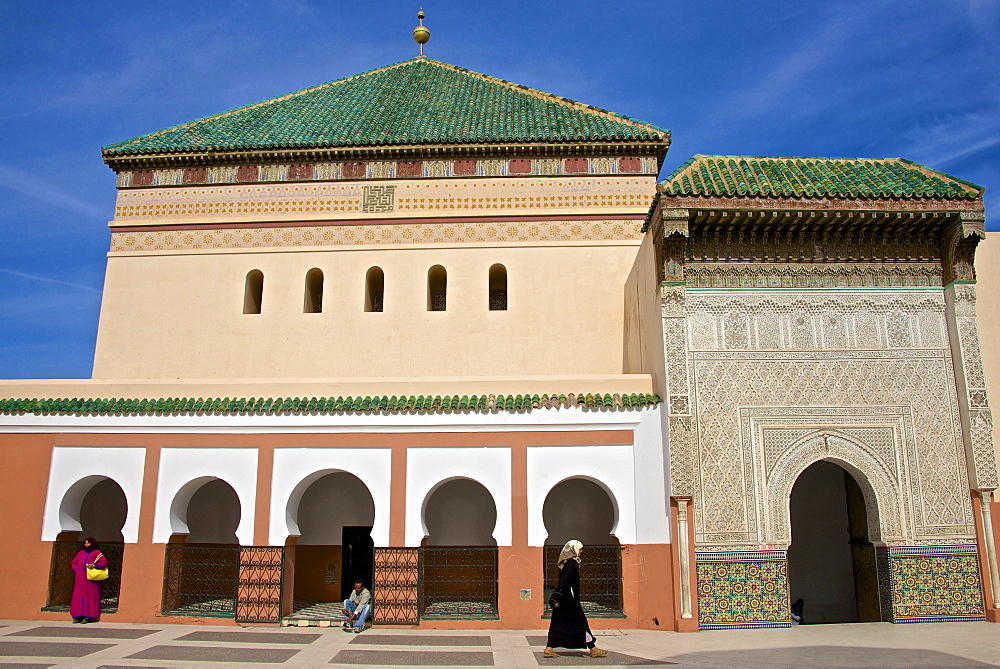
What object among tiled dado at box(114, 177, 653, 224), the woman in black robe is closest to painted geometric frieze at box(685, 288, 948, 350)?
the woman in black robe

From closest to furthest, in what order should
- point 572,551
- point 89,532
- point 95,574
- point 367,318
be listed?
point 572,551 < point 95,574 < point 89,532 < point 367,318

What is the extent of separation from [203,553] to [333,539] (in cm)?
194

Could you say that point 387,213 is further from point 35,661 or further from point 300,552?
point 35,661

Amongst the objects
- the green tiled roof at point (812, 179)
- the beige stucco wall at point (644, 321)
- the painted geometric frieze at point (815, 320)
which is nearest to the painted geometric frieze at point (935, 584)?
the painted geometric frieze at point (815, 320)

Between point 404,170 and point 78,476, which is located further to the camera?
point 404,170

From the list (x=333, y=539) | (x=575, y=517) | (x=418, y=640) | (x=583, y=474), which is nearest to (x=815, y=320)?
(x=583, y=474)

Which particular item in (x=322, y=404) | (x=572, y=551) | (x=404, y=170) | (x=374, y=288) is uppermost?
(x=404, y=170)

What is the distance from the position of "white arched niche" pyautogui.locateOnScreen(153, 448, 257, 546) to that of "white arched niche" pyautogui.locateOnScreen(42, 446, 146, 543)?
14.3 inches

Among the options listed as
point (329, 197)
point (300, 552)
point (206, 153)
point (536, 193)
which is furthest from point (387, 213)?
point (300, 552)

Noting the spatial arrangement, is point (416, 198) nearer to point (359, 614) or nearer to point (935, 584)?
point (359, 614)

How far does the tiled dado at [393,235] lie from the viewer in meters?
14.2

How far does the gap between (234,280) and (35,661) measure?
788 centimetres

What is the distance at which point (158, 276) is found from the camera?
47.6 feet

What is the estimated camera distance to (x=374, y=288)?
1473 centimetres
